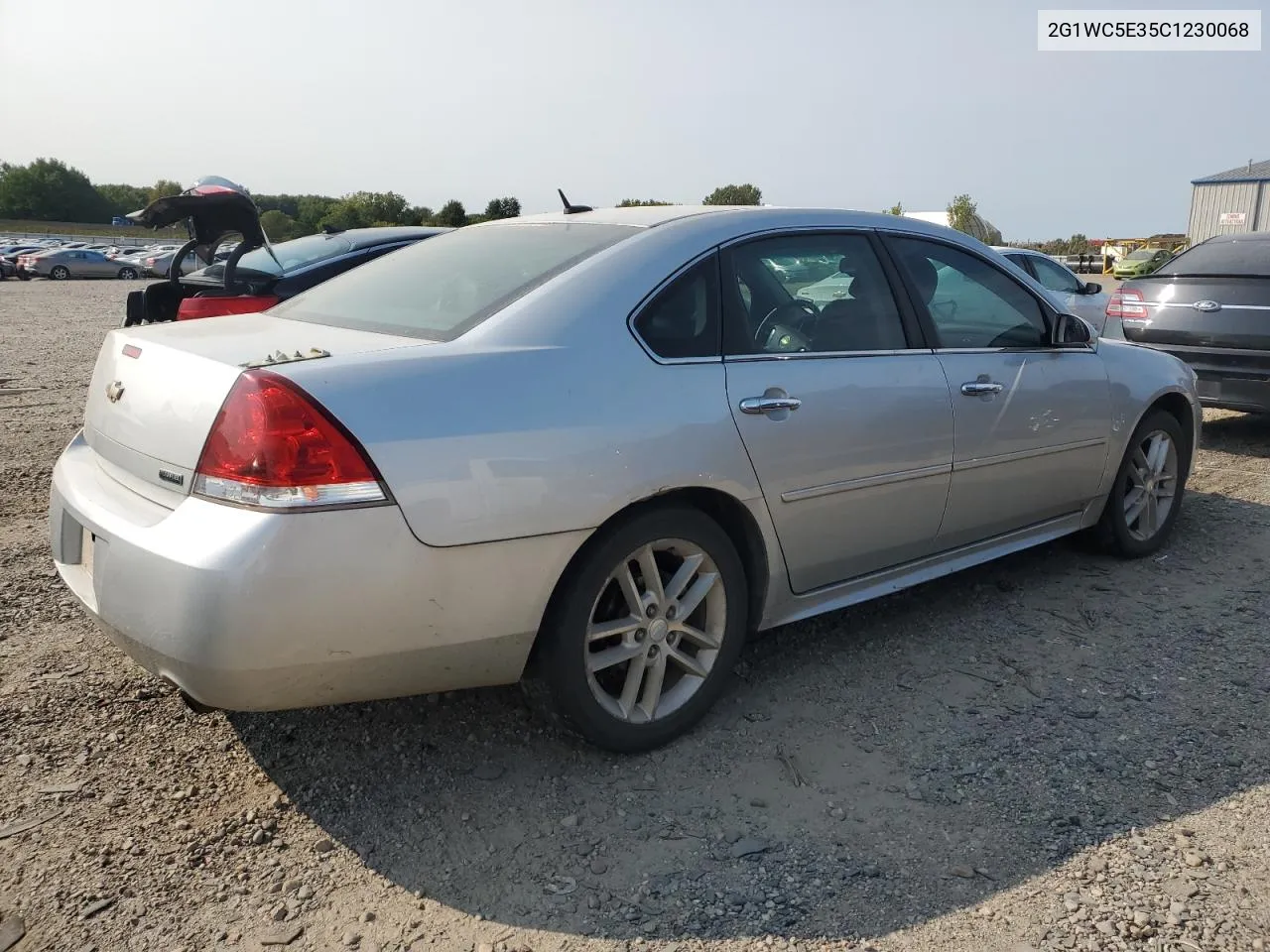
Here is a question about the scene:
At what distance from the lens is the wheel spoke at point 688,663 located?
3033mm

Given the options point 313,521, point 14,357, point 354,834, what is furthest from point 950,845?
point 14,357

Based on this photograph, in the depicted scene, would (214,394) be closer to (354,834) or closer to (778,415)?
(354,834)

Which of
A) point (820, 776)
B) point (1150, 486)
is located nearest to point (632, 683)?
point (820, 776)

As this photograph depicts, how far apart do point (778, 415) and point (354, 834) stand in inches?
65.8

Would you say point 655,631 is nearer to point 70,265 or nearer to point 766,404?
point 766,404

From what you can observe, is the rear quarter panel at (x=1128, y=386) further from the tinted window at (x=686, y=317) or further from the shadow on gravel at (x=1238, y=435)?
the shadow on gravel at (x=1238, y=435)

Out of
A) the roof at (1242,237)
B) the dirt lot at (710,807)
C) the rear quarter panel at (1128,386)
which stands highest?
the roof at (1242,237)

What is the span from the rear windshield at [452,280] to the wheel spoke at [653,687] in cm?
110

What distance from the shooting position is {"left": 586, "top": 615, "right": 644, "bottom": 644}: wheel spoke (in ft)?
9.29

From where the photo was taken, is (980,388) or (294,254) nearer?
(980,388)

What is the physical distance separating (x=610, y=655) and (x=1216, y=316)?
6047mm

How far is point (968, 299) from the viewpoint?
4.00 metres

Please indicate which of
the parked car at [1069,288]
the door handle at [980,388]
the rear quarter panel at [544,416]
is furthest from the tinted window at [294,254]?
the parked car at [1069,288]

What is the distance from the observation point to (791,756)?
303 centimetres
